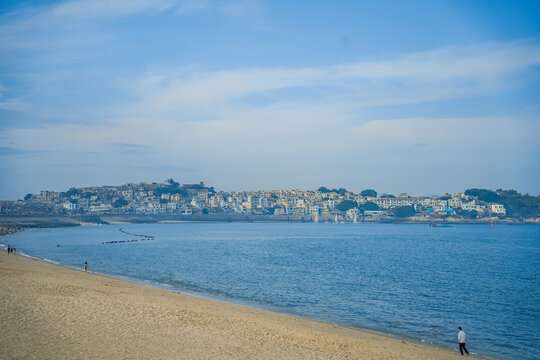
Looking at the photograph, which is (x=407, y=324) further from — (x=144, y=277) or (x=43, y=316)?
(x=144, y=277)

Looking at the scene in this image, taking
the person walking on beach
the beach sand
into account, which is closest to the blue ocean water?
the person walking on beach

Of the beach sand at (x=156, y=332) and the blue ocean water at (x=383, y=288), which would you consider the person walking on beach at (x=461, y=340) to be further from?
the blue ocean water at (x=383, y=288)

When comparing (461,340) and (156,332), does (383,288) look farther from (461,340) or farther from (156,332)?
(156,332)

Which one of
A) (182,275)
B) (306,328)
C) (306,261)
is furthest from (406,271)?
(306,328)

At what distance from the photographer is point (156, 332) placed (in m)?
14.8

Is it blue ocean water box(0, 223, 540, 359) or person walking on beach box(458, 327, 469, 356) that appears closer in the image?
person walking on beach box(458, 327, 469, 356)

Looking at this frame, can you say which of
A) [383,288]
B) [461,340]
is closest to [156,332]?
[461,340]

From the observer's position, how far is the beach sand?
1232 cm

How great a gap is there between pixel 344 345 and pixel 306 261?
1270 inches

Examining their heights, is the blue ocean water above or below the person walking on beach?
below

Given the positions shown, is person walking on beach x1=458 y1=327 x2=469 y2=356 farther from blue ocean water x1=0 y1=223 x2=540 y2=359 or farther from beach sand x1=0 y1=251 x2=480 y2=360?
blue ocean water x1=0 y1=223 x2=540 y2=359

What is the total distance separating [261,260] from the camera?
47.9 meters

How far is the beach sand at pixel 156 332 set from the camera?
1232 cm

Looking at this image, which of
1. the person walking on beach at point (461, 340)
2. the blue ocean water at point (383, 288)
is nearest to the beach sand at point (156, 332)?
the person walking on beach at point (461, 340)
